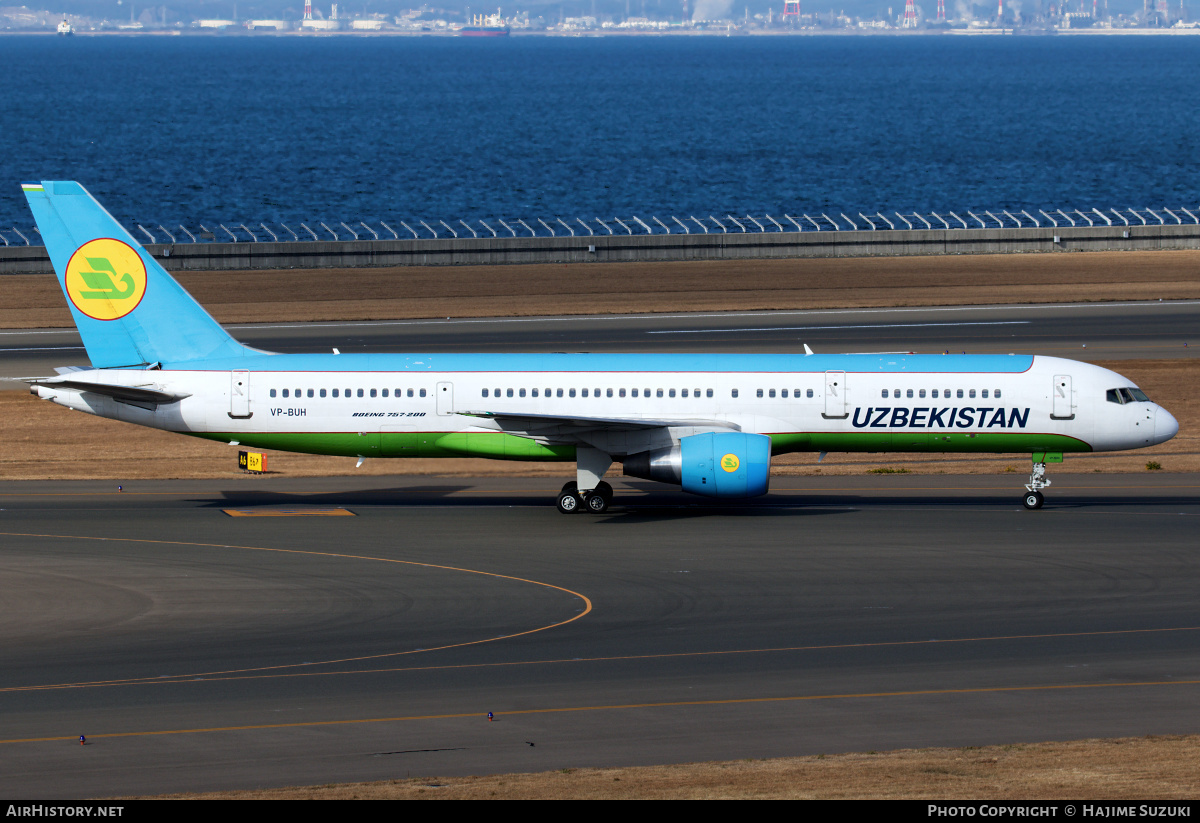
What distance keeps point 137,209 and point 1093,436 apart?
411 ft

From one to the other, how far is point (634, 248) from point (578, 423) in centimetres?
5464

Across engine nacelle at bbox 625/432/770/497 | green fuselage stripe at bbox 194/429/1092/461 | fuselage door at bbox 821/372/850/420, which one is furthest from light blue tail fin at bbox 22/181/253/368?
fuselage door at bbox 821/372/850/420

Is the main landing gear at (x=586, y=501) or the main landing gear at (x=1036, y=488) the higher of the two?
the main landing gear at (x=1036, y=488)

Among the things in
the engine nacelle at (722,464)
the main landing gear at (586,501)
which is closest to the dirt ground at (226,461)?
the main landing gear at (586,501)

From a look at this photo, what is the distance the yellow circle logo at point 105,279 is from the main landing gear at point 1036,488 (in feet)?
87.9

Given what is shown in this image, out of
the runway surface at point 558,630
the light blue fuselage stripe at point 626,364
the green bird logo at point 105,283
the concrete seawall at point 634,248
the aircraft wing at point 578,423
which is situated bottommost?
the runway surface at point 558,630

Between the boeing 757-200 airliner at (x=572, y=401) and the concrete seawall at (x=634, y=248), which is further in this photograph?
the concrete seawall at (x=634, y=248)

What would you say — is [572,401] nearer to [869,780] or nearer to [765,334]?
[869,780]

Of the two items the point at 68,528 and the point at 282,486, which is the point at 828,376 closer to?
the point at 282,486

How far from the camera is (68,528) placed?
3862 centimetres

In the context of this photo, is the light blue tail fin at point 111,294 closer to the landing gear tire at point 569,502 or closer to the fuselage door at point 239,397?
the fuselage door at point 239,397

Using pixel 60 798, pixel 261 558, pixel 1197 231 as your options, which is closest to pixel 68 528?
pixel 261 558

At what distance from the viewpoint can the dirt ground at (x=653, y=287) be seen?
3130 inches

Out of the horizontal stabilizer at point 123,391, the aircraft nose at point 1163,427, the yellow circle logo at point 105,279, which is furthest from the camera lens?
the yellow circle logo at point 105,279
